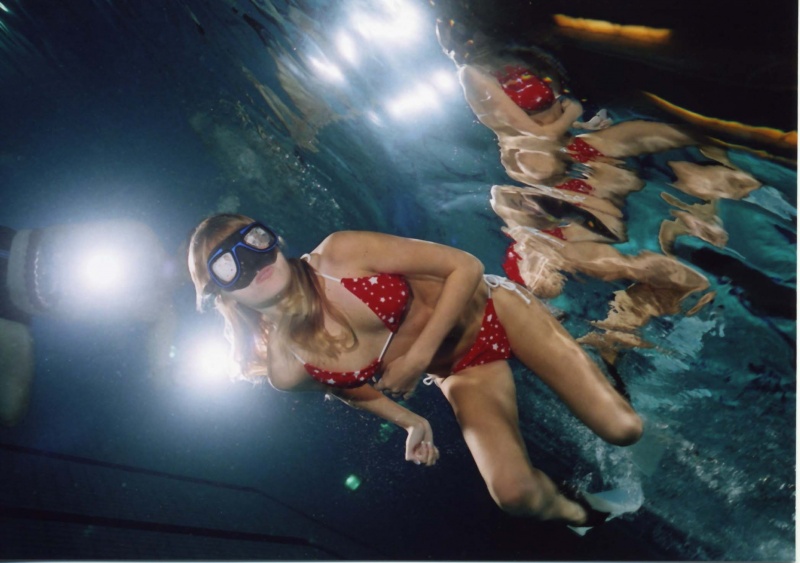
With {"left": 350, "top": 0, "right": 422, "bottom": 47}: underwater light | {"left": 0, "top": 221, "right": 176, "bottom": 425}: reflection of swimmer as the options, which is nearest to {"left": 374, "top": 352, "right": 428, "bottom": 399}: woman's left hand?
{"left": 350, "top": 0, "right": 422, "bottom": 47}: underwater light

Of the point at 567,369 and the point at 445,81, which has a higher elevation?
the point at 445,81

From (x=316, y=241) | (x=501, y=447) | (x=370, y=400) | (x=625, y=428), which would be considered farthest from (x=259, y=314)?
(x=316, y=241)

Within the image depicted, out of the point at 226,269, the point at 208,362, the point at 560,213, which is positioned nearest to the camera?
the point at 226,269

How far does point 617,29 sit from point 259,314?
3.11 metres

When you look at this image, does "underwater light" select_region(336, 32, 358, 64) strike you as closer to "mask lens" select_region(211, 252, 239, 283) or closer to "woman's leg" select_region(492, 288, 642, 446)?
"mask lens" select_region(211, 252, 239, 283)

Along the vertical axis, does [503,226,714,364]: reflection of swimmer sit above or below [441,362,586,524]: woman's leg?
below

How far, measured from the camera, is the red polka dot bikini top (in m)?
3.22

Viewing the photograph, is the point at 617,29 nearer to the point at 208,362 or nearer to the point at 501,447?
the point at 501,447

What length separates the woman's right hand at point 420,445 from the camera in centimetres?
310

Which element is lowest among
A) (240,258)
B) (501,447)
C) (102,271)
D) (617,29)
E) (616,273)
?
Result: (616,273)

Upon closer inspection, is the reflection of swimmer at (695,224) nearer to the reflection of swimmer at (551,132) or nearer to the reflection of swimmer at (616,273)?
the reflection of swimmer at (616,273)

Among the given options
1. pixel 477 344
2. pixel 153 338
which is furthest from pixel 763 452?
pixel 153 338

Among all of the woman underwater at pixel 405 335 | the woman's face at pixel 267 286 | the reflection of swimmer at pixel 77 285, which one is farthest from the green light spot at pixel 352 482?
the woman's face at pixel 267 286

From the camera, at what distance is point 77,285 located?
22.3 ft
